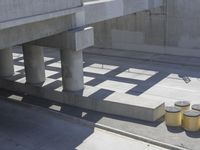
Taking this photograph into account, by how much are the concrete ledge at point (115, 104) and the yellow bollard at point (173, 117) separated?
0.86 metres

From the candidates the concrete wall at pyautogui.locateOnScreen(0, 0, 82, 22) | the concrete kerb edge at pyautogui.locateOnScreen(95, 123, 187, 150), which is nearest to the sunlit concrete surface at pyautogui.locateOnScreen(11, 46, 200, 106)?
the concrete kerb edge at pyautogui.locateOnScreen(95, 123, 187, 150)

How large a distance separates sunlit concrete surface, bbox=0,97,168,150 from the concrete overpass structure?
207 centimetres

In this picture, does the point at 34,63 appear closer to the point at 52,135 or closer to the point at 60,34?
the point at 60,34

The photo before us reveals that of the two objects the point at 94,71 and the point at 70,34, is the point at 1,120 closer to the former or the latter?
the point at 70,34

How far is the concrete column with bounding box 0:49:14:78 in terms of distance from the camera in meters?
27.8

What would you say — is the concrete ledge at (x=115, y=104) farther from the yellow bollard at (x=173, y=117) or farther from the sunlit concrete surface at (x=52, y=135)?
the sunlit concrete surface at (x=52, y=135)

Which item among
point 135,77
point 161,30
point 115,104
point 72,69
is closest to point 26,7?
point 72,69

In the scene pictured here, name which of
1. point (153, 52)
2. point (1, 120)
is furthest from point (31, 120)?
point (153, 52)

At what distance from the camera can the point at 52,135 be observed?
19328mm

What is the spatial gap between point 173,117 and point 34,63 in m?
10.6

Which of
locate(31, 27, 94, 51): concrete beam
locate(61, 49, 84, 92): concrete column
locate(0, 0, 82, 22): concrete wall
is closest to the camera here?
locate(0, 0, 82, 22): concrete wall

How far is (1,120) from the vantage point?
21.7m

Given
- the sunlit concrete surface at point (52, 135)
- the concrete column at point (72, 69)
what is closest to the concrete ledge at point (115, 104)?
the concrete column at point (72, 69)

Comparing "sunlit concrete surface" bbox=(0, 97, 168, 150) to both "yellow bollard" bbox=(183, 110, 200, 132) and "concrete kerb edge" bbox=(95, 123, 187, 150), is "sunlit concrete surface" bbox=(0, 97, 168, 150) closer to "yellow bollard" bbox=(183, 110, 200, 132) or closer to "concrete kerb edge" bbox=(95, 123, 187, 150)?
"concrete kerb edge" bbox=(95, 123, 187, 150)
